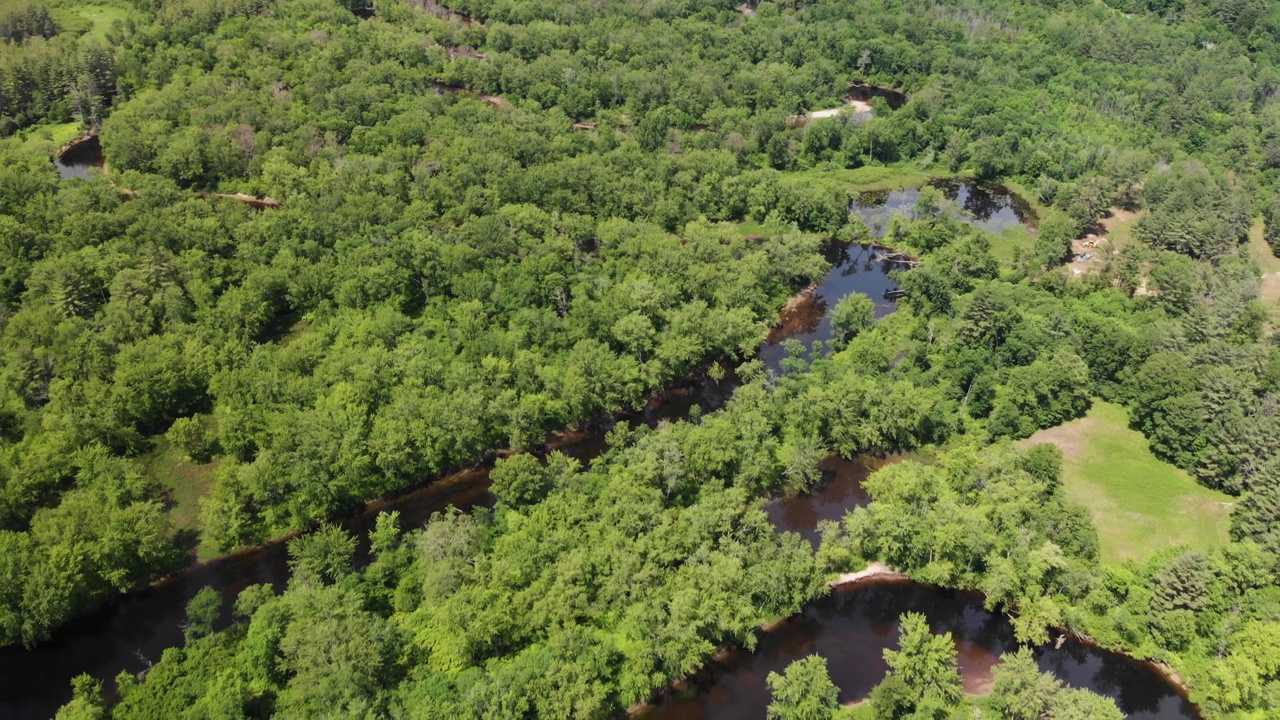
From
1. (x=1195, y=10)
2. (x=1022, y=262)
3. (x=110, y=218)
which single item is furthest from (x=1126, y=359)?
(x=1195, y=10)

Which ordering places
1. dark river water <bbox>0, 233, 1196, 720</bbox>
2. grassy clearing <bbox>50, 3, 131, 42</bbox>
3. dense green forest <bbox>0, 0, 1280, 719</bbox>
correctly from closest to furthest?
1. dense green forest <bbox>0, 0, 1280, 719</bbox>
2. dark river water <bbox>0, 233, 1196, 720</bbox>
3. grassy clearing <bbox>50, 3, 131, 42</bbox>

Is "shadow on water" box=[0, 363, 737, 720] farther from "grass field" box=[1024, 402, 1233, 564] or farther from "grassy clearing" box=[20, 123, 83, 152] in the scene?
"grassy clearing" box=[20, 123, 83, 152]

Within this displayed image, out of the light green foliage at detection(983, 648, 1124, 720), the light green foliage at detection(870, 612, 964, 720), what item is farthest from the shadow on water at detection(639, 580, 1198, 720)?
the light green foliage at detection(983, 648, 1124, 720)

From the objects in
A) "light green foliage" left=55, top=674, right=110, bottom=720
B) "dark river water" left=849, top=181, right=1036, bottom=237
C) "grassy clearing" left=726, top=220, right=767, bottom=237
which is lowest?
"dark river water" left=849, top=181, right=1036, bottom=237

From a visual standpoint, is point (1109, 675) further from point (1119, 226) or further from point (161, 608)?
point (1119, 226)

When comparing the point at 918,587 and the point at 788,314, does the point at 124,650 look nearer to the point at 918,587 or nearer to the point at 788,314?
the point at 918,587

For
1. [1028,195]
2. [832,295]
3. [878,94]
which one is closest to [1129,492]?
[832,295]

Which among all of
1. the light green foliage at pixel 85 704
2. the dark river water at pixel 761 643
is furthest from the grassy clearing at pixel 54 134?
the light green foliage at pixel 85 704
